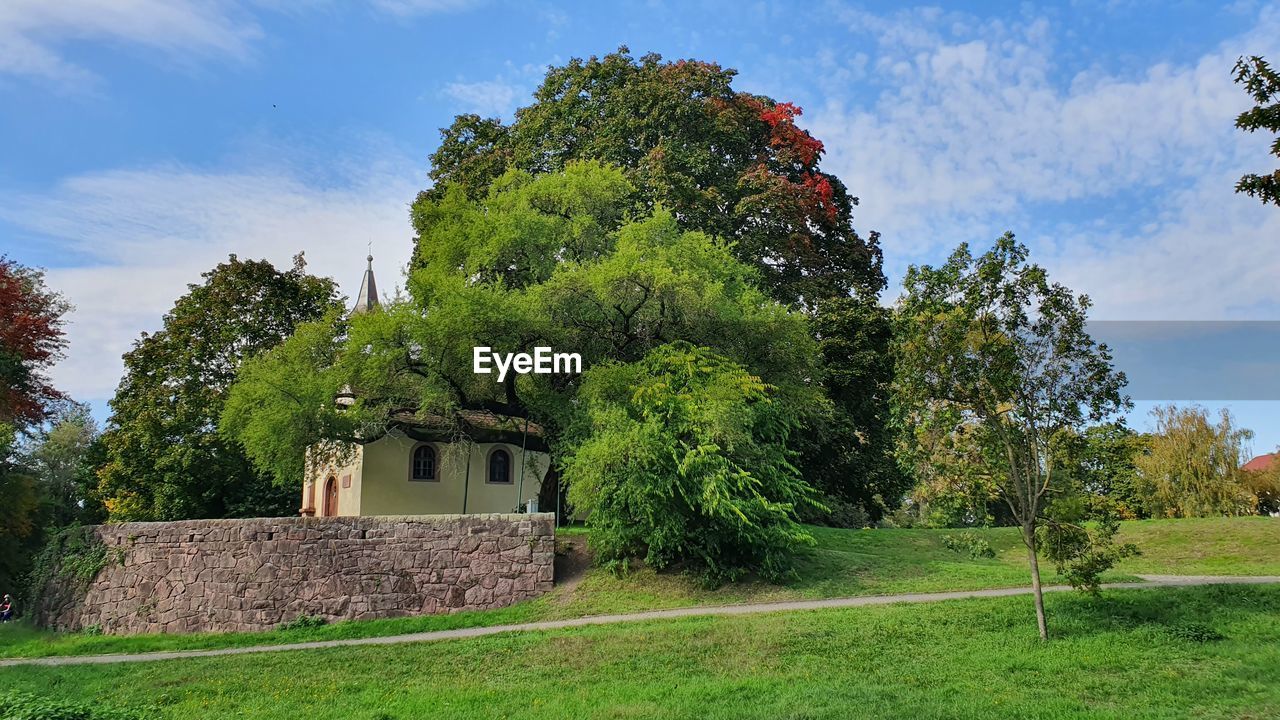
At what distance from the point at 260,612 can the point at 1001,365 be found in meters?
15.0

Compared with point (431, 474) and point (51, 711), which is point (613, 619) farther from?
point (431, 474)

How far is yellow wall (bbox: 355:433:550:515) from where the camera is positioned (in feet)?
92.9

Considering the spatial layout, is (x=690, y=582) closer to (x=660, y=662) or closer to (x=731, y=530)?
(x=731, y=530)

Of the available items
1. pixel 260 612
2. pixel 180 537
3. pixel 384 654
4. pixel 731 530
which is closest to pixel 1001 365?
pixel 731 530

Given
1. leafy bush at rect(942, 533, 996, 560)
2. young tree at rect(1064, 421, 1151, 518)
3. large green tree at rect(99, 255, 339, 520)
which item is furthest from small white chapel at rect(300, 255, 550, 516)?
young tree at rect(1064, 421, 1151, 518)

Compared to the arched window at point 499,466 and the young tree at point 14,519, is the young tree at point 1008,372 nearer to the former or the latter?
the arched window at point 499,466

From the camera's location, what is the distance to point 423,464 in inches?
1150

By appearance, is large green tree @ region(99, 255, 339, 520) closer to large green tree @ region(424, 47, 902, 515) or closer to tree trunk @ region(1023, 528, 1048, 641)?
large green tree @ region(424, 47, 902, 515)

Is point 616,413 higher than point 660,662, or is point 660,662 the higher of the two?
point 616,413

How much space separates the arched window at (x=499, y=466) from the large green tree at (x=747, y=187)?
8.23m

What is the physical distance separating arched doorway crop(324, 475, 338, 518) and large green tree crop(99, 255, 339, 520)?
4.01ft

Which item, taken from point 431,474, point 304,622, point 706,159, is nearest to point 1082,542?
point 304,622

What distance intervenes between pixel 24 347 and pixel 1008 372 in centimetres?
2834

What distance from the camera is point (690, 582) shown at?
17.5 m
